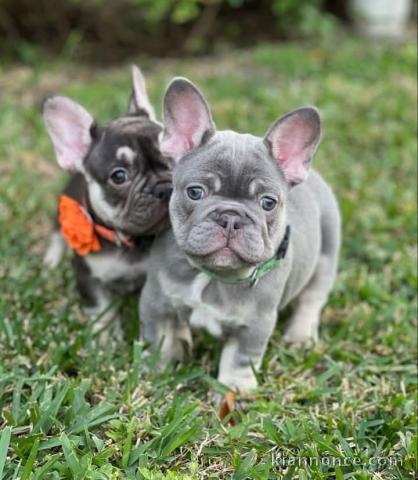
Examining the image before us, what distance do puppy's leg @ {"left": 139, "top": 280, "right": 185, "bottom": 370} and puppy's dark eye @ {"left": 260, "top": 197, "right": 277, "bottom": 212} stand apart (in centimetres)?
76

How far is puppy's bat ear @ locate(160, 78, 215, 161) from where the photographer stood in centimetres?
366

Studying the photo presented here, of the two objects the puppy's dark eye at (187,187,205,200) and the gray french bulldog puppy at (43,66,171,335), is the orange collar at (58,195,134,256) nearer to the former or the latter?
the gray french bulldog puppy at (43,66,171,335)

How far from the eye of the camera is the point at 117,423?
3.63 meters

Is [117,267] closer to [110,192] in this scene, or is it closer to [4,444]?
[110,192]

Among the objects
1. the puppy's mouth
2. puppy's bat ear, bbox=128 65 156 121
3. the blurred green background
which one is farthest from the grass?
the blurred green background

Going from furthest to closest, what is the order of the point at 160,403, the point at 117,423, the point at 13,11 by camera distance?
the point at 13,11, the point at 160,403, the point at 117,423

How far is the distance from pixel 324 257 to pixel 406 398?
97 centimetres

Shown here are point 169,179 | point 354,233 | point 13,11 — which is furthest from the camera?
point 13,11

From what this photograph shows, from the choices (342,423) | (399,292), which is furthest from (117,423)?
(399,292)

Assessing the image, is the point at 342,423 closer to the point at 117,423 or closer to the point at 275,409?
the point at 275,409

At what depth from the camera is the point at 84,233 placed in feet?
14.5

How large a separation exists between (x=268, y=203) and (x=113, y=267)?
1.29 meters

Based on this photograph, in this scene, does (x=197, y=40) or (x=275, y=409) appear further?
(x=197, y=40)

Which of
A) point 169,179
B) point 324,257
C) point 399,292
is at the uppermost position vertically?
point 169,179
